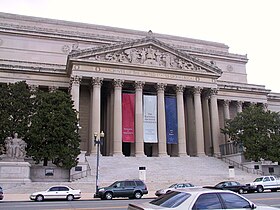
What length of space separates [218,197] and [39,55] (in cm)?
5518

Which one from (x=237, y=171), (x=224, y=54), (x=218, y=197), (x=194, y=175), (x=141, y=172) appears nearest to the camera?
(x=218, y=197)

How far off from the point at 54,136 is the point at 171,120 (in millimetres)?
19011

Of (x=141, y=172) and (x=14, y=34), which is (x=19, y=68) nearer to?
(x=14, y=34)

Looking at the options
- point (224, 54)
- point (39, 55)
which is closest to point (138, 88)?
point (39, 55)

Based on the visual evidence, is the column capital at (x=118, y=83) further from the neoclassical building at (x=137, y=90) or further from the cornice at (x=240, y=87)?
the cornice at (x=240, y=87)

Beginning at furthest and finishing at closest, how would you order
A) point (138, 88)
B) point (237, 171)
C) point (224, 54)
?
point (224, 54) → point (138, 88) → point (237, 171)

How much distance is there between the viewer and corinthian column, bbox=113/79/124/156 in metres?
42.9

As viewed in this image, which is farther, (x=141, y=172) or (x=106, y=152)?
(x=106, y=152)

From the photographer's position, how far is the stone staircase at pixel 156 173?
30831 millimetres

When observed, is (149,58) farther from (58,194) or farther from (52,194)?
(52,194)

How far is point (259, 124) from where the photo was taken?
43.7 meters

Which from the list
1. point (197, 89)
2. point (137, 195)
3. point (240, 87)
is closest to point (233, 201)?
point (137, 195)

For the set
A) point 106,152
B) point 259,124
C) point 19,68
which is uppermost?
point 19,68

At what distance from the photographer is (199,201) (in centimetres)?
803
